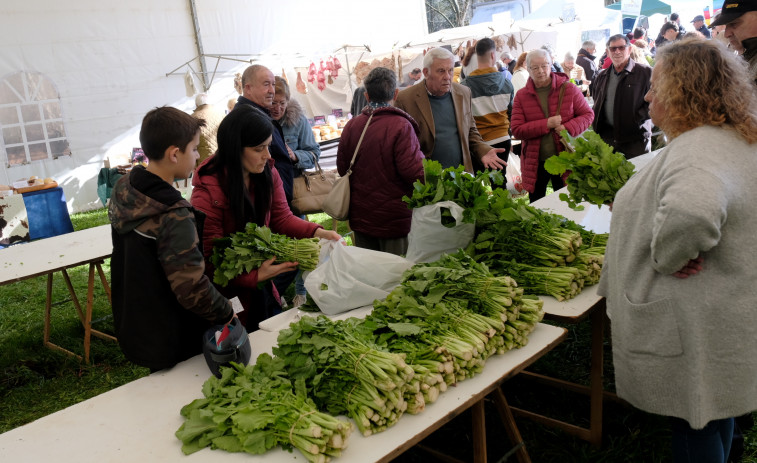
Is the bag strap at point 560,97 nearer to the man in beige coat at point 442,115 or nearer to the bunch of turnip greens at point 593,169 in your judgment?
the man in beige coat at point 442,115

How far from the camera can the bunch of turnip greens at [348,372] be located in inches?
72.8

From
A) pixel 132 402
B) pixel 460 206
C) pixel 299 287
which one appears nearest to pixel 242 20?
pixel 299 287

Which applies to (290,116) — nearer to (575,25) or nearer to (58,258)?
(58,258)

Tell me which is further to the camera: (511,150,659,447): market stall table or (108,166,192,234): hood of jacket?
(511,150,659,447): market stall table

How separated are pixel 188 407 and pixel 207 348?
1.03 feet

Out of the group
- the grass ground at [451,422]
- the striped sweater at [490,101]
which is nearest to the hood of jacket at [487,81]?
the striped sweater at [490,101]

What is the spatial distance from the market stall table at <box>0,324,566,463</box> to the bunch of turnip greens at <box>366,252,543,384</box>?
7 centimetres

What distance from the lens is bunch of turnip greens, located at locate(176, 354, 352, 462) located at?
1.72 metres

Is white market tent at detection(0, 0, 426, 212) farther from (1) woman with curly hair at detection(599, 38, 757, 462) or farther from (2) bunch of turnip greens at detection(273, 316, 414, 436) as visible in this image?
(1) woman with curly hair at detection(599, 38, 757, 462)

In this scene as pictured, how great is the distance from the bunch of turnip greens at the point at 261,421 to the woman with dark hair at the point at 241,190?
0.92 m

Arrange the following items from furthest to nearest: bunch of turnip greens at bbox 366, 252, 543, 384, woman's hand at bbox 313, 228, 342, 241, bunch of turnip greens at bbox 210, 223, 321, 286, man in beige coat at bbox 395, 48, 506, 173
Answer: man in beige coat at bbox 395, 48, 506, 173, woman's hand at bbox 313, 228, 342, 241, bunch of turnip greens at bbox 210, 223, 321, 286, bunch of turnip greens at bbox 366, 252, 543, 384

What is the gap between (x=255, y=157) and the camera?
9.49 ft

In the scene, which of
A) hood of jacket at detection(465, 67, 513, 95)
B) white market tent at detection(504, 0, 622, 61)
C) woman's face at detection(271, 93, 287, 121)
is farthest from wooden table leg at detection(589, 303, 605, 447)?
white market tent at detection(504, 0, 622, 61)

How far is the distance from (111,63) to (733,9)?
1058cm
